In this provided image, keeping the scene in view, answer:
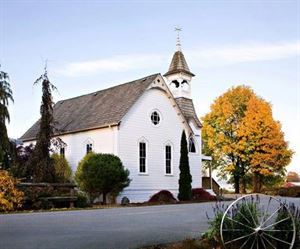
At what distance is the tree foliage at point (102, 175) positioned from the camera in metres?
27.2

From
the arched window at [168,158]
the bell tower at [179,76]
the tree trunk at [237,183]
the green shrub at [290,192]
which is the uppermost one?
the bell tower at [179,76]

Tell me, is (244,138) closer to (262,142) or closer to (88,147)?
(262,142)

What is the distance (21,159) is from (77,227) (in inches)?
818

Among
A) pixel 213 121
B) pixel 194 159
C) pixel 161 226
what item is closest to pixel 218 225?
pixel 161 226

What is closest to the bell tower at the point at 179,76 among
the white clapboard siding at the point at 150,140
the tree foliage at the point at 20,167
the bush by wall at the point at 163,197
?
the white clapboard siding at the point at 150,140

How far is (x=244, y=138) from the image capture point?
44156 millimetres

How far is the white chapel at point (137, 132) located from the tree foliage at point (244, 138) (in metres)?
9.00

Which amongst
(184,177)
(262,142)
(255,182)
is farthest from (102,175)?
(255,182)

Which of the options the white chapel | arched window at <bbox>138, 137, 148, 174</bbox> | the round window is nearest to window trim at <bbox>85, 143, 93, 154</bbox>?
the white chapel

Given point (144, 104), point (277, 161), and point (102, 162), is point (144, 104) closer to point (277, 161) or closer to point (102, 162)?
point (102, 162)

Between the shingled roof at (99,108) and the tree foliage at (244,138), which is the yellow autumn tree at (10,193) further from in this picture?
the tree foliage at (244,138)

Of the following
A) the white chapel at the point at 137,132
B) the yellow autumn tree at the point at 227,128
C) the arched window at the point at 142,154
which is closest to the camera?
the white chapel at the point at 137,132

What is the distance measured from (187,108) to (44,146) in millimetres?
14004

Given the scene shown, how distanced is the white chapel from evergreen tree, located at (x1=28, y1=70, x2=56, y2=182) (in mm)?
1936
